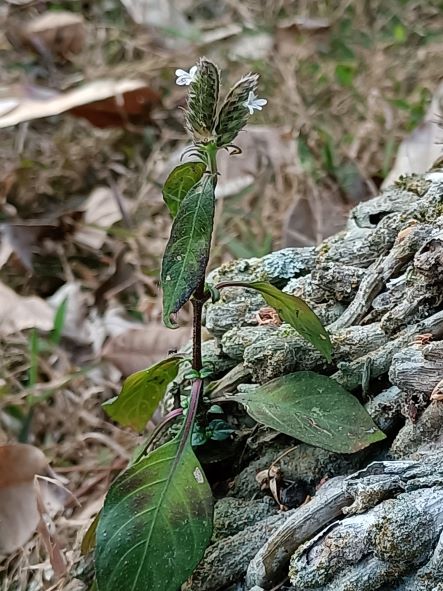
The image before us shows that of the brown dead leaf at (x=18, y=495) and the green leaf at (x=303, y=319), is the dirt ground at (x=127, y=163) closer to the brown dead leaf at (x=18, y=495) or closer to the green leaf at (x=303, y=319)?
the brown dead leaf at (x=18, y=495)

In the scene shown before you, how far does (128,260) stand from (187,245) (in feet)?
3.88

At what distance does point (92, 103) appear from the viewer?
87.4 inches

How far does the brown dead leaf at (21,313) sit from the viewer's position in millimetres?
1697

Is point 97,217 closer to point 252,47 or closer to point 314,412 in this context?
point 252,47

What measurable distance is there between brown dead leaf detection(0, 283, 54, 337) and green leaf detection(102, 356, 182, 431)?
2.51ft

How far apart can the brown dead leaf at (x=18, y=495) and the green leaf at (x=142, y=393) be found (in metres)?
0.31

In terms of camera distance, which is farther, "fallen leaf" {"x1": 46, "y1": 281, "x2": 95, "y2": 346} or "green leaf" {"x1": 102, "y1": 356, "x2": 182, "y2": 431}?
"fallen leaf" {"x1": 46, "y1": 281, "x2": 95, "y2": 346}

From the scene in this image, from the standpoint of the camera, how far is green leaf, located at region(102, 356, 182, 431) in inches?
35.3

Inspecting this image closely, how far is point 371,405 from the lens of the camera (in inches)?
32.8

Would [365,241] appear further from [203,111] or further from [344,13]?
[344,13]

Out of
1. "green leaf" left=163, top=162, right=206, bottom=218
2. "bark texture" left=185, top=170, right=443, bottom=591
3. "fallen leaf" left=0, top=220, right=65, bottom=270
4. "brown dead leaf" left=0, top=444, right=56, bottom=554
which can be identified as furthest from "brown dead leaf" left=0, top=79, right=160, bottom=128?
"green leaf" left=163, top=162, right=206, bottom=218

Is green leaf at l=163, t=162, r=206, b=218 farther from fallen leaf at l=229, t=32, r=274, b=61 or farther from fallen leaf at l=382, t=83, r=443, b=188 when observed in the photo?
fallen leaf at l=229, t=32, r=274, b=61

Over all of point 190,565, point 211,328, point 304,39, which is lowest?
point 190,565

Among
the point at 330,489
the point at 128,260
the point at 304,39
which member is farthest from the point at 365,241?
the point at 304,39
